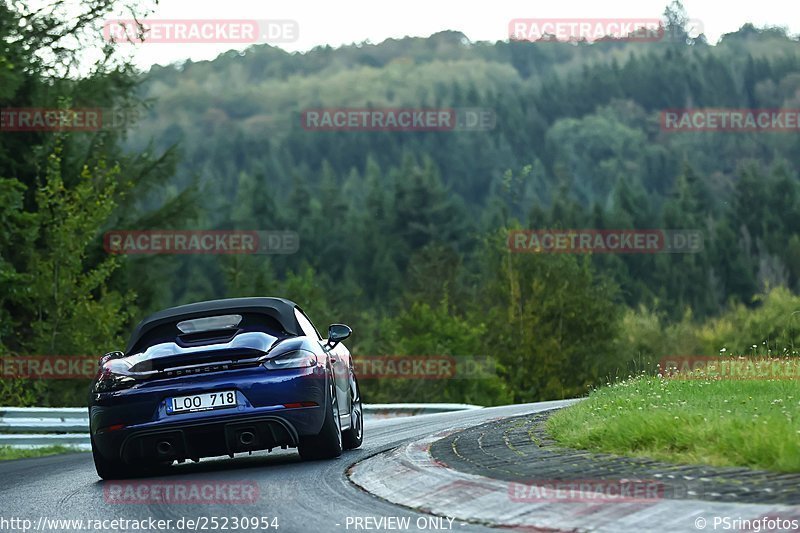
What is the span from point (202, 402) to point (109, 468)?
116 cm

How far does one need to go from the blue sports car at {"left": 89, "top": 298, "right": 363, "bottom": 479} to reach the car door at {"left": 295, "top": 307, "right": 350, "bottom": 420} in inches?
19.0

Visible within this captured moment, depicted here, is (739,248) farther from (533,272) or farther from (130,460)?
(130,460)

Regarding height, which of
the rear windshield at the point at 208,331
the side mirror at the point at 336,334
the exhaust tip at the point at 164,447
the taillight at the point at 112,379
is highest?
the rear windshield at the point at 208,331

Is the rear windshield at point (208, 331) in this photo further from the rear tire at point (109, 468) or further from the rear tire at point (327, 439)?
the rear tire at point (109, 468)

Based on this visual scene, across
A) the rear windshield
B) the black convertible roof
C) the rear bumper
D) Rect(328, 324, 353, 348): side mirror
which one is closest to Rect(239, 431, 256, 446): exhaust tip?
the rear bumper

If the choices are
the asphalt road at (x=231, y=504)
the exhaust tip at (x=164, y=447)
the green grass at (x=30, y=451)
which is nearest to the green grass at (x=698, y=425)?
the asphalt road at (x=231, y=504)

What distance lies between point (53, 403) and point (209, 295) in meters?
106

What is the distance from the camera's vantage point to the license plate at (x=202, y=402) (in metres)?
10.0

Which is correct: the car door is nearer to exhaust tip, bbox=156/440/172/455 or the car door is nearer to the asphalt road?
the asphalt road

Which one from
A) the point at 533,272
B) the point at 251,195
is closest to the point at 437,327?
the point at 533,272

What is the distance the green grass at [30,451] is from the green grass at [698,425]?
780 cm

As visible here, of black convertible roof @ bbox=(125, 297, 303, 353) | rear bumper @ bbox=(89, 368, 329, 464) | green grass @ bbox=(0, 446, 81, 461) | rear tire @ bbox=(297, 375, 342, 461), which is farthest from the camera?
green grass @ bbox=(0, 446, 81, 461)

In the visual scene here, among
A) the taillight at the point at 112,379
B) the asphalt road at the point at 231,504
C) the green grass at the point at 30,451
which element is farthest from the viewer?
the green grass at the point at 30,451

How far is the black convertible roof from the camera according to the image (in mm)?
10930
